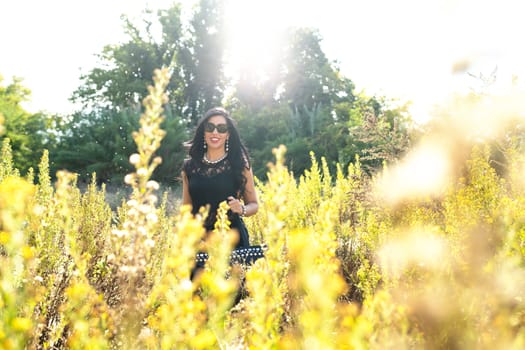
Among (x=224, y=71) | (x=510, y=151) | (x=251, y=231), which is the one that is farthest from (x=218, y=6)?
(x=510, y=151)

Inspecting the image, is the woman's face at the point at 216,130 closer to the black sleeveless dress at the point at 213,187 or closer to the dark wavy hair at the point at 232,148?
the dark wavy hair at the point at 232,148

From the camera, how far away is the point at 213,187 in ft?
12.6

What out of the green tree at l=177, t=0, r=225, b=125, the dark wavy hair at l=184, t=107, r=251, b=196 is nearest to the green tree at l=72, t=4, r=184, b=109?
the green tree at l=177, t=0, r=225, b=125

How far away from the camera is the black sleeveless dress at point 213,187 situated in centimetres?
381

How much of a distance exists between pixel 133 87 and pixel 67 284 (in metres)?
20.9

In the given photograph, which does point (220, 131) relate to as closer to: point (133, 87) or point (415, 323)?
point (415, 323)

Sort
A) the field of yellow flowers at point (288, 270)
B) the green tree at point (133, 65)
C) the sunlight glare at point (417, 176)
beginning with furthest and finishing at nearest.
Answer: the green tree at point (133, 65)
the sunlight glare at point (417, 176)
the field of yellow flowers at point (288, 270)

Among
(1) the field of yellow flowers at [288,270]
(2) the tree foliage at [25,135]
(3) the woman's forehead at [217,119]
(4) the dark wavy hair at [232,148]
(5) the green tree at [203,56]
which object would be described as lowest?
(1) the field of yellow flowers at [288,270]

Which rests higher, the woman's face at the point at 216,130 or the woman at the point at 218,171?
the woman's face at the point at 216,130

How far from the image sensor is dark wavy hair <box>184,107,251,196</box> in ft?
13.0

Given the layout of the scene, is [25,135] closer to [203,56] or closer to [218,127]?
Answer: [203,56]

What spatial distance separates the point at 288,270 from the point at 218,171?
183 centimetres

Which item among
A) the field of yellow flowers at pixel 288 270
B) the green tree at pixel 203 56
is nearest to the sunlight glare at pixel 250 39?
the green tree at pixel 203 56

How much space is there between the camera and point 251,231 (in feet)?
17.2
